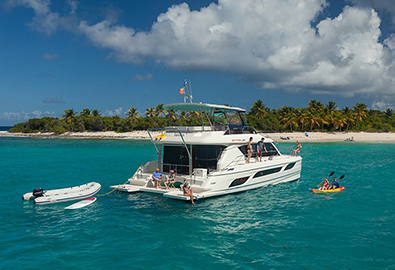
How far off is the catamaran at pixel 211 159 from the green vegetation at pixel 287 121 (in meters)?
49.0

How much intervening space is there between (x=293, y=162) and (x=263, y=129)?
60653mm

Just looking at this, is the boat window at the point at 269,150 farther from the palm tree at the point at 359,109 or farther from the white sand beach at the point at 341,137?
the palm tree at the point at 359,109

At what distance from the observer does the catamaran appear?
12.8 meters

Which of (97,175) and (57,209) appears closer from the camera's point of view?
(57,209)

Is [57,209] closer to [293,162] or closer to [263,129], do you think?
[293,162]

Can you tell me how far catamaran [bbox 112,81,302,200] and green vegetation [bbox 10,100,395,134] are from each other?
161 ft

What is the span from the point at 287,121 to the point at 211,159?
64766mm

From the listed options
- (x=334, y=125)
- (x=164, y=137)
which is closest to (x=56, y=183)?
(x=164, y=137)

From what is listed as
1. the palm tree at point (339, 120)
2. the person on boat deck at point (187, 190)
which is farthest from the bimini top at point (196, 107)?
the palm tree at point (339, 120)

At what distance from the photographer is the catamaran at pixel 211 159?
12820 mm

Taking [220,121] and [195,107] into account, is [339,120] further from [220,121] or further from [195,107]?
[195,107]

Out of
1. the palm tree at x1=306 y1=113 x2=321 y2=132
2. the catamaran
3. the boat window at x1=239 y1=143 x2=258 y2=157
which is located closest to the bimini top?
the catamaran

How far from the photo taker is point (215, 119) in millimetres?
14555

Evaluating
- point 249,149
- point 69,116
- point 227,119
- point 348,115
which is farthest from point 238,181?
point 69,116
